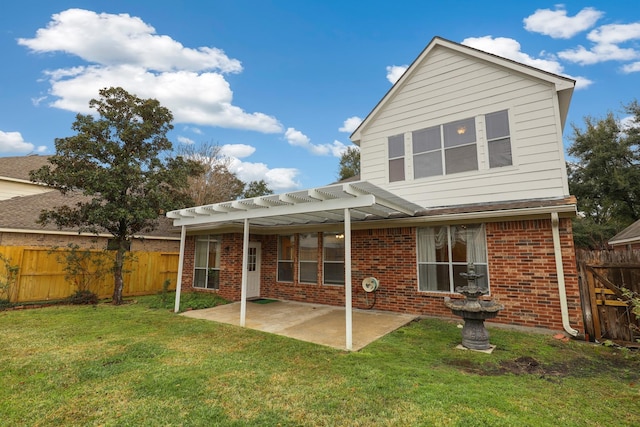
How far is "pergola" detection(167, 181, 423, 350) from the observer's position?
216 inches

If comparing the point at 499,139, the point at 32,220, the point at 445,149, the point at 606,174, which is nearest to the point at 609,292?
the point at 499,139

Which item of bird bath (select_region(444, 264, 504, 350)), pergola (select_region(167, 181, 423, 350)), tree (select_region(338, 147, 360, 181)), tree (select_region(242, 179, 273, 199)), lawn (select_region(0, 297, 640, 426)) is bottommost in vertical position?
lawn (select_region(0, 297, 640, 426))

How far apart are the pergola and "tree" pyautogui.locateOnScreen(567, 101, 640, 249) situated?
19901 millimetres

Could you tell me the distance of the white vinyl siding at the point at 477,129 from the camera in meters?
6.95

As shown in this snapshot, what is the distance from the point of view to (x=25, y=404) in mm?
3344

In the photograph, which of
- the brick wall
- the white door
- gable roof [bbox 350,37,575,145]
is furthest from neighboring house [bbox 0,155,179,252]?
gable roof [bbox 350,37,575,145]

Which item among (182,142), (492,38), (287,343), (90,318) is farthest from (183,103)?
(287,343)

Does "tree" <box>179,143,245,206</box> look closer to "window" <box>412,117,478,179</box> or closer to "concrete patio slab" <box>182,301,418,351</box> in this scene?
"concrete patio slab" <box>182,301,418,351</box>

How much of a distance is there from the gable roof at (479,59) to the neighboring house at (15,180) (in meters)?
17.6

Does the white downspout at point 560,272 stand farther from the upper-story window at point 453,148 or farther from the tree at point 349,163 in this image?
the tree at point 349,163

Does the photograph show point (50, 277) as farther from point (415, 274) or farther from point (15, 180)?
point (415, 274)

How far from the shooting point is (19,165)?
17125 mm

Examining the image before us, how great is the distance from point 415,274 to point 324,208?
3568 millimetres

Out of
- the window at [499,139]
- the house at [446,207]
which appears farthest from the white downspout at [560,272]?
the window at [499,139]
